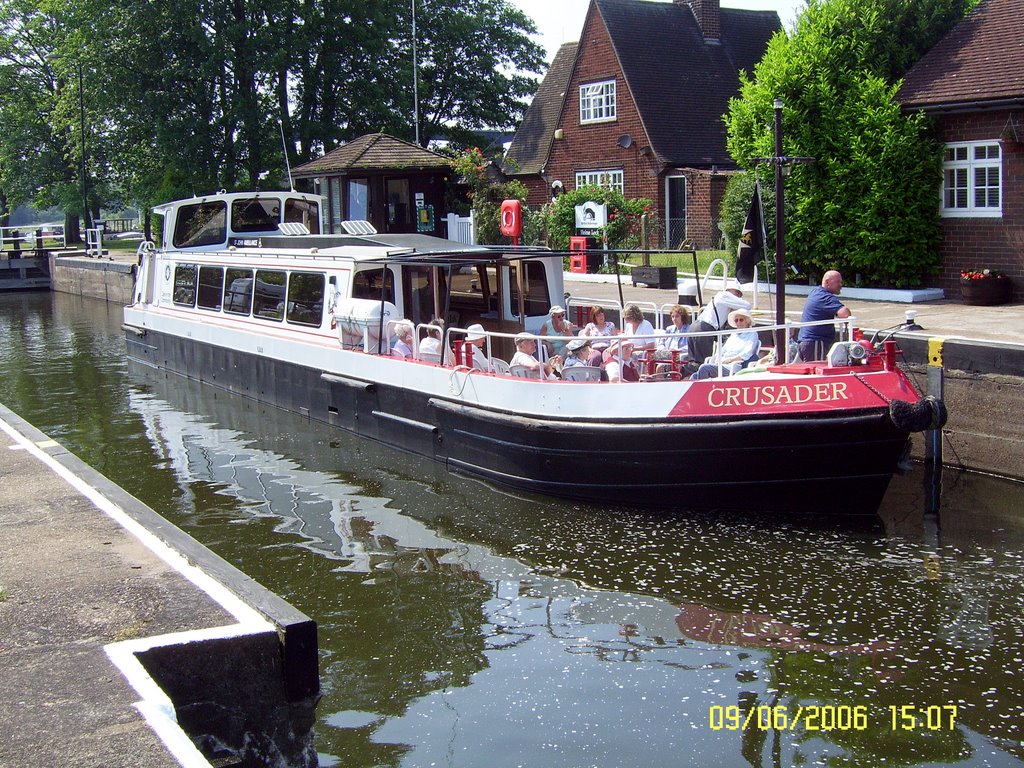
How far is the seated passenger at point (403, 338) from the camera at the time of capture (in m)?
Answer: 13.3

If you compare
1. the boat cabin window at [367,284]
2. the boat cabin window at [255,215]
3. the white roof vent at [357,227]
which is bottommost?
the boat cabin window at [367,284]

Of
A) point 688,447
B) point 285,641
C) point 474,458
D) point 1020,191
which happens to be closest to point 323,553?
point 474,458

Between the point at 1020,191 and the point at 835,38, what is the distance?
419 centimetres

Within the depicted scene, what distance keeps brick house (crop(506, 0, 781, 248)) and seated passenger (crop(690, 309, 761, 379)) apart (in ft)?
57.9

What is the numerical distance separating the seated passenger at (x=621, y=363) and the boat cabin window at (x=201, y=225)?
10.0 metres

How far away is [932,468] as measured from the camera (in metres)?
12.3

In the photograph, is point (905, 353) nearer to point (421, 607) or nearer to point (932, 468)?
point (932, 468)

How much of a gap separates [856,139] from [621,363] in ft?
31.9

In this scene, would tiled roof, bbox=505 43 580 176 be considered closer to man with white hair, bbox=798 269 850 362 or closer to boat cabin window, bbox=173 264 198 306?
→ boat cabin window, bbox=173 264 198 306

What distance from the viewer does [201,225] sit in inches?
778

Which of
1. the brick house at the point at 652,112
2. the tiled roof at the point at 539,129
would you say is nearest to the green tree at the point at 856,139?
the brick house at the point at 652,112

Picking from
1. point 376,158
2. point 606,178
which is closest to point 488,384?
point 376,158

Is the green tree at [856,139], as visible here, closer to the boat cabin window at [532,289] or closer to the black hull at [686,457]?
the boat cabin window at [532,289]

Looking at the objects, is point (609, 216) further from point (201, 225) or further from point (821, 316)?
point (821, 316)
